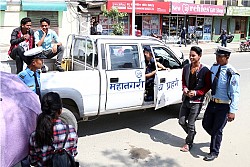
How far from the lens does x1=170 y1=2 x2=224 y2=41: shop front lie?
84.3ft

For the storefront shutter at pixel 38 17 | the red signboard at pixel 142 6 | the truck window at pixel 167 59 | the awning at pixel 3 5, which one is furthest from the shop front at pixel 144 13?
the truck window at pixel 167 59

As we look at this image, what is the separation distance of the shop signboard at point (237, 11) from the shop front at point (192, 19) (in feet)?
3.93

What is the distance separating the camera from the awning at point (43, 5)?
1880cm

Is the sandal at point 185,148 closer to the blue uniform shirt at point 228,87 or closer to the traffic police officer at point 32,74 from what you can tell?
the blue uniform shirt at point 228,87

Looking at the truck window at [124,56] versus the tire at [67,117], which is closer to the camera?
the tire at [67,117]

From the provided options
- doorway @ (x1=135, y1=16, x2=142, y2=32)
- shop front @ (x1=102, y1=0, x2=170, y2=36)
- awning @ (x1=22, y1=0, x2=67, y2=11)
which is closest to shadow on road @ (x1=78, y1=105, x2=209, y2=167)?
awning @ (x1=22, y1=0, x2=67, y2=11)

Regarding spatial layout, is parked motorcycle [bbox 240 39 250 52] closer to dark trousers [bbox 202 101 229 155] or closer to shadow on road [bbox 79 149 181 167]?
dark trousers [bbox 202 101 229 155]

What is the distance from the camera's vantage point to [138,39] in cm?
573

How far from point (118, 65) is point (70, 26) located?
16.5 meters

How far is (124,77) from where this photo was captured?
5258mm

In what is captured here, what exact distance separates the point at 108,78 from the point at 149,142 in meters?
1.33

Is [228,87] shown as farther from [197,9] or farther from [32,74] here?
[197,9]

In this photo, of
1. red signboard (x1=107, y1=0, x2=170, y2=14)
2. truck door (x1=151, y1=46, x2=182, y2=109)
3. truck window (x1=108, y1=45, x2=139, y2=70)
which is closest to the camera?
truck window (x1=108, y1=45, x2=139, y2=70)

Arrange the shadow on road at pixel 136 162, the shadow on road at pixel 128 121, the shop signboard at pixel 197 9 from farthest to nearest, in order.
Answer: the shop signboard at pixel 197 9 → the shadow on road at pixel 128 121 → the shadow on road at pixel 136 162
